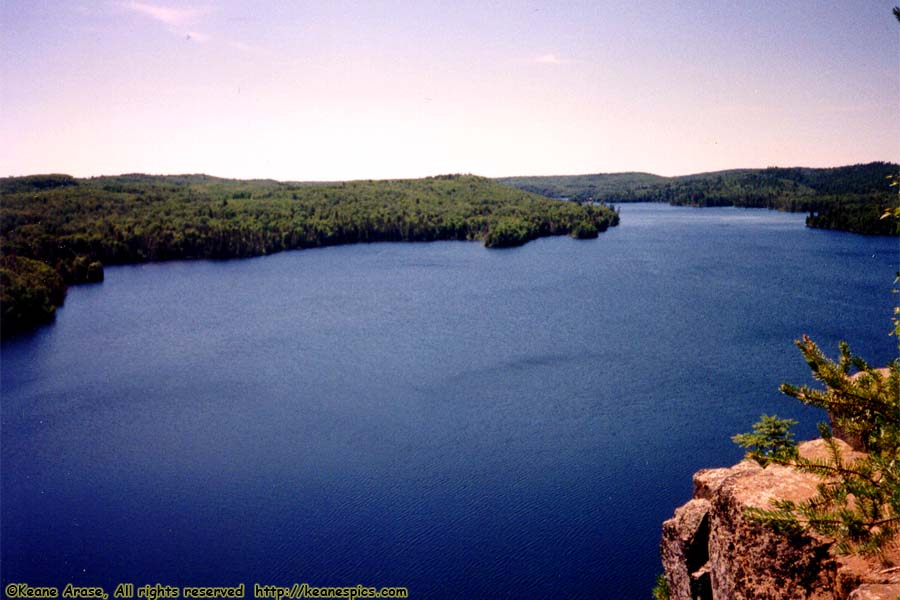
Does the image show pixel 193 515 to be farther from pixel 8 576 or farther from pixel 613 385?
pixel 613 385

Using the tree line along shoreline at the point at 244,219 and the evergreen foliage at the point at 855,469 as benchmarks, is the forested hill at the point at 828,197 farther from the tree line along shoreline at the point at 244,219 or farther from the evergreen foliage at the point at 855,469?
the evergreen foliage at the point at 855,469

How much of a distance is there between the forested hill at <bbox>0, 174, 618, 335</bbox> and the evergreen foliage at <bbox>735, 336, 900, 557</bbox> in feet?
183

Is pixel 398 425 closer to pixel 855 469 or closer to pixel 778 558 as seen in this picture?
pixel 778 558

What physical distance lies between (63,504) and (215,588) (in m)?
8.73

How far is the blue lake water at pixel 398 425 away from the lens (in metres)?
20.8

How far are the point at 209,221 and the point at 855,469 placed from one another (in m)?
107

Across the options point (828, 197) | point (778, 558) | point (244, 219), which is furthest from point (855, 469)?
point (828, 197)

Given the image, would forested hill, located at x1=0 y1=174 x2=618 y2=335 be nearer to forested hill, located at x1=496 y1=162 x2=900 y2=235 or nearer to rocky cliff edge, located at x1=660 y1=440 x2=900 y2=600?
forested hill, located at x1=496 y1=162 x2=900 y2=235

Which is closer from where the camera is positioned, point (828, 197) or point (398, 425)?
point (398, 425)

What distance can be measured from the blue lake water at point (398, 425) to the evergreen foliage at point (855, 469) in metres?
15.9

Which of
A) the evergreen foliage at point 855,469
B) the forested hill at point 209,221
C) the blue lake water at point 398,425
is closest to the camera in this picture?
the evergreen foliage at point 855,469

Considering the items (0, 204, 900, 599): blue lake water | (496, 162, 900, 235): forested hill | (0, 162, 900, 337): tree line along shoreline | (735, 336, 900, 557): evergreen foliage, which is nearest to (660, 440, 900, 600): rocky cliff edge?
(735, 336, 900, 557): evergreen foliage

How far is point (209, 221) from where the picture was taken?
333ft

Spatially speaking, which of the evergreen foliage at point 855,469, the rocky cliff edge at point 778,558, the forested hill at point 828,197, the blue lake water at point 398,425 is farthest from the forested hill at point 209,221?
the evergreen foliage at point 855,469
